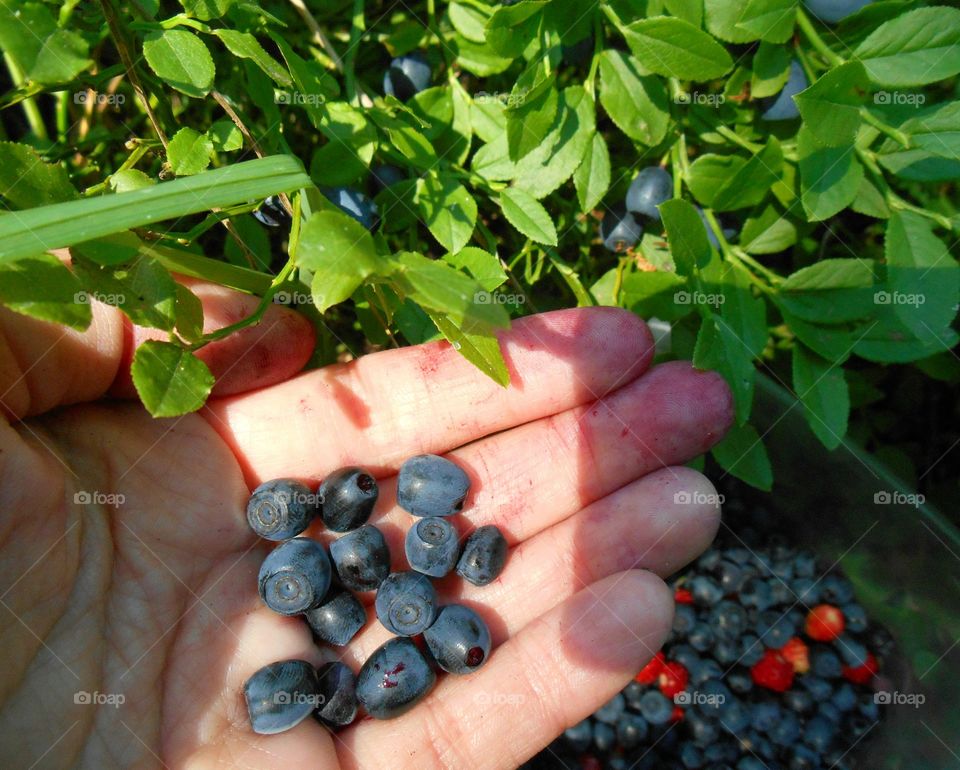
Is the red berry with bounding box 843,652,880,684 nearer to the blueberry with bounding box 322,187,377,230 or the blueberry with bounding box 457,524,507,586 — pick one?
the blueberry with bounding box 457,524,507,586

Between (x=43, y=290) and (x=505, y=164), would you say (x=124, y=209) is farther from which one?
(x=505, y=164)

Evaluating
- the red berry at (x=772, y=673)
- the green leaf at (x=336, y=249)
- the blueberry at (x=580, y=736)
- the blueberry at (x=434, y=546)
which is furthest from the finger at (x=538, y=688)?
the green leaf at (x=336, y=249)

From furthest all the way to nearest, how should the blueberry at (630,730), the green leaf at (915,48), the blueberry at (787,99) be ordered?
the blueberry at (630,730) < the blueberry at (787,99) < the green leaf at (915,48)

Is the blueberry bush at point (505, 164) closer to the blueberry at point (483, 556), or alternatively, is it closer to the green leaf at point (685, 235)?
the green leaf at point (685, 235)

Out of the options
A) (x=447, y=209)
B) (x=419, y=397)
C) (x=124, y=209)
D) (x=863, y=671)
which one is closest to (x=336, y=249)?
(x=124, y=209)

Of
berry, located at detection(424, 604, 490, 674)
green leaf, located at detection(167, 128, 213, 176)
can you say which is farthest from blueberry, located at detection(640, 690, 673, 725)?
green leaf, located at detection(167, 128, 213, 176)

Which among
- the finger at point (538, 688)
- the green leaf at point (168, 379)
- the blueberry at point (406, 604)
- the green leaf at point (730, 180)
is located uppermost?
the green leaf at point (168, 379)
